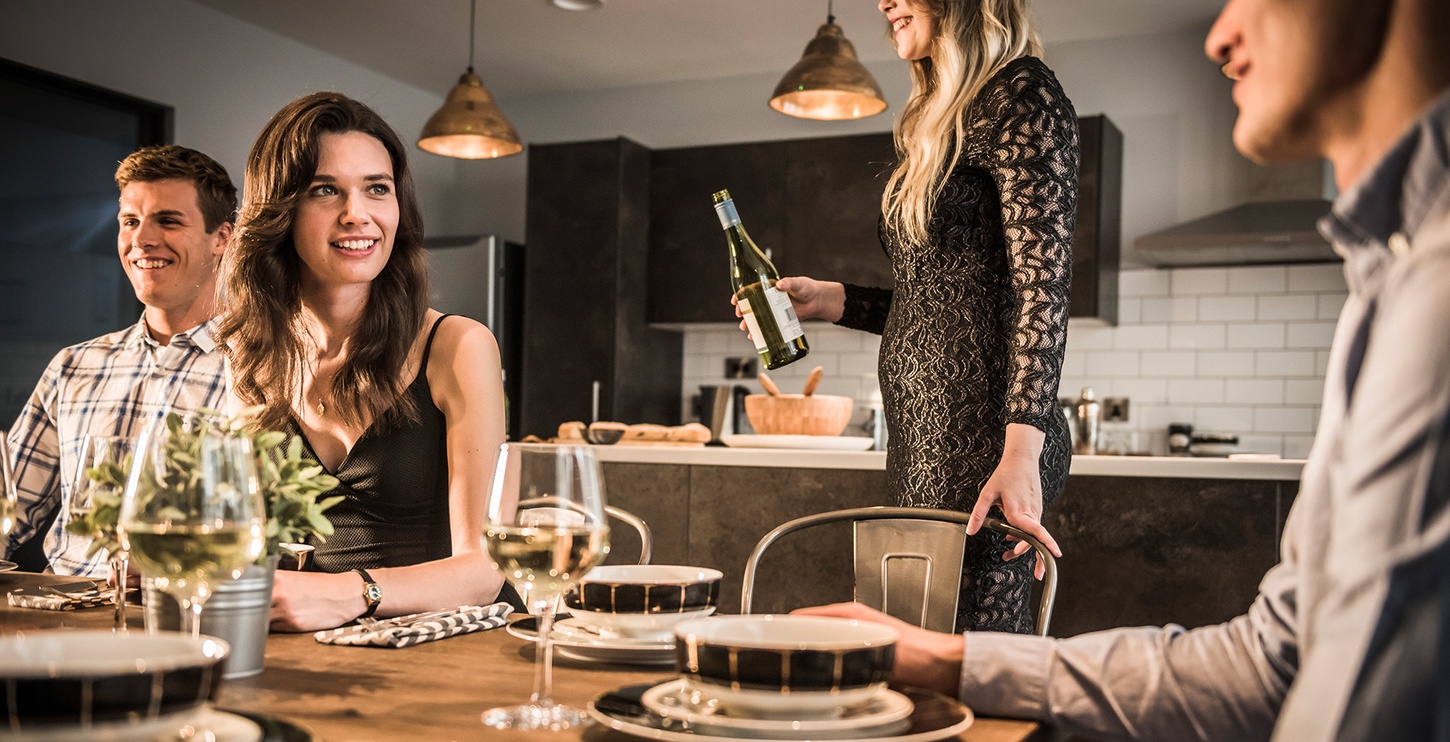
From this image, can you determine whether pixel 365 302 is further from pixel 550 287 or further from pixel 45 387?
pixel 550 287

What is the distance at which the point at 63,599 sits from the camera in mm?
1362

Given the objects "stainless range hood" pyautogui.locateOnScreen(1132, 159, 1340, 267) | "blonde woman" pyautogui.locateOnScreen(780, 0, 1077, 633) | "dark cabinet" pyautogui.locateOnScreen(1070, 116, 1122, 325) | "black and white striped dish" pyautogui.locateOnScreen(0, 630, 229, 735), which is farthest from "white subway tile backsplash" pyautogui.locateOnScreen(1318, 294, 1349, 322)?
"black and white striped dish" pyautogui.locateOnScreen(0, 630, 229, 735)

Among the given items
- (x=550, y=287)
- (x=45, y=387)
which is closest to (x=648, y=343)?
(x=550, y=287)

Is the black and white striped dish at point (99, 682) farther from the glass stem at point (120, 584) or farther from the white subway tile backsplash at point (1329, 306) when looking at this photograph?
the white subway tile backsplash at point (1329, 306)

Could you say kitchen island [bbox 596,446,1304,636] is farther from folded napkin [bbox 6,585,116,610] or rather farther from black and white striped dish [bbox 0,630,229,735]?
black and white striped dish [bbox 0,630,229,735]

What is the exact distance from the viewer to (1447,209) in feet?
1.92

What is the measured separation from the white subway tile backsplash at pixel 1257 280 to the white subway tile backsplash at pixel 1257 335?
14 cm

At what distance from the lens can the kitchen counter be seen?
2.86 meters

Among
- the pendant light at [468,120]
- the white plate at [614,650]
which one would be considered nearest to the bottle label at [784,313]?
the white plate at [614,650]

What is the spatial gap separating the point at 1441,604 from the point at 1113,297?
15.7ft

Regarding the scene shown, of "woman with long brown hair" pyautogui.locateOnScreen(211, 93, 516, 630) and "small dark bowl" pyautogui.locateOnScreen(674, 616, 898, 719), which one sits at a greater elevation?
"woman with long brown hair" pyautogui.locateOnScreen(211, 93, 516, 630)

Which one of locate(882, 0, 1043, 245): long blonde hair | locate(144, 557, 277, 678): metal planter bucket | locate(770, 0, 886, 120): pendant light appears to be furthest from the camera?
locate(770, 0, 886, 120): pendant light

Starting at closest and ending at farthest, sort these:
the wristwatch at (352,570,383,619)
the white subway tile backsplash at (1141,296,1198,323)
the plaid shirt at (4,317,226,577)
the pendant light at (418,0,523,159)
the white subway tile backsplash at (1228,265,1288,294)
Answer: the wristwatch at (352,570,383,619), the plaid shirt at (4,317,226,577), the pendant light at (418,0,523,159), the white subway tile backsplash at (1228,265,1288,294), the white subway tile backsplash at (1141,296,1198,323)

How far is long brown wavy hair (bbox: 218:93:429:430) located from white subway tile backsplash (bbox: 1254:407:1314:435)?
13.4 feet
